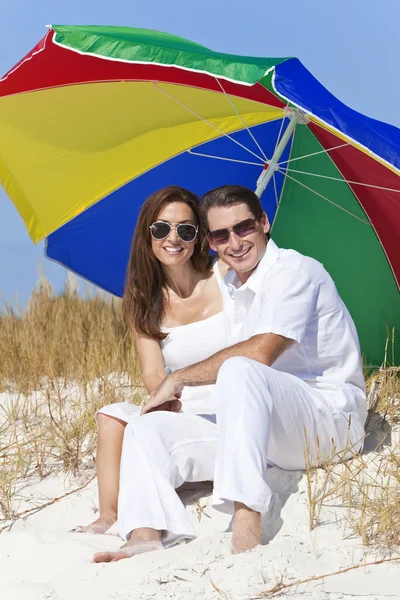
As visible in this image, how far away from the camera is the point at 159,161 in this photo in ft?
19.2

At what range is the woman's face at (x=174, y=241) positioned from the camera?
4.65 m

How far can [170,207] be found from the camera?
15.4 ft

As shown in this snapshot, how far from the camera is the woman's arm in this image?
15.0ft

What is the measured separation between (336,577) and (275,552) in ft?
0.80

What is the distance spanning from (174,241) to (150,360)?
0.64 metres

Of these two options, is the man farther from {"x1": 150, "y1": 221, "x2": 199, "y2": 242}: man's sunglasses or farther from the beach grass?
{"x1": 150, "y1": 221, "x2": 199, "y2": 242}: man's sunglasses

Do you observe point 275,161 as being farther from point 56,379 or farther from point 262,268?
point 56,379

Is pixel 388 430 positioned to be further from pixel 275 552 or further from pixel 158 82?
pixel 158 82

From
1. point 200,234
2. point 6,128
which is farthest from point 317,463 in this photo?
point 6,128

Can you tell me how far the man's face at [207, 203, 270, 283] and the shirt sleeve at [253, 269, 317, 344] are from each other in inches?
9.4

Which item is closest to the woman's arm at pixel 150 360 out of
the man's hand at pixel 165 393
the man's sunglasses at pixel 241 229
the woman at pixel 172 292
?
the woman at pixel 172 292

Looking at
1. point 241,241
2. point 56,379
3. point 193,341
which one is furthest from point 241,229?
point 56,379

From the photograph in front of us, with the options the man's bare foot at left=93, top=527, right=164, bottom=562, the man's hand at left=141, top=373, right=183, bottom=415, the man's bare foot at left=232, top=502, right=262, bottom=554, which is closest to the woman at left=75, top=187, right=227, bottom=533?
the man's hand at left=141, top=373, right=183, bottom=415

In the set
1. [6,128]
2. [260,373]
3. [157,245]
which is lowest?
[260,373]
